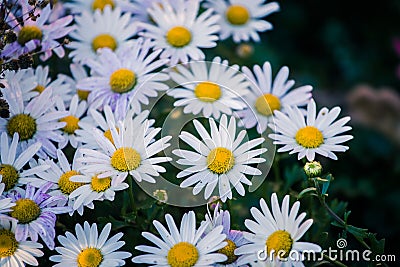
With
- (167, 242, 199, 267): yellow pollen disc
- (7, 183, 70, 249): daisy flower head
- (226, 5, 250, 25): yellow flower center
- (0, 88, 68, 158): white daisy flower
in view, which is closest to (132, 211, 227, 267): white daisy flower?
(167, 242, 199, 267): yellow pollen disc

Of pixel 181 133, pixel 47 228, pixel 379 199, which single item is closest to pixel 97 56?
pixel 181 133

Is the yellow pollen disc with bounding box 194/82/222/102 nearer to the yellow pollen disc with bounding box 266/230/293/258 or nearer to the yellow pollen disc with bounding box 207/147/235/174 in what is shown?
the yellow pollen disc with bounding box 207/147/235/174

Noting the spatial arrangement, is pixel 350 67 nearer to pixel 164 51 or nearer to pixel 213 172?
pixel 164 51

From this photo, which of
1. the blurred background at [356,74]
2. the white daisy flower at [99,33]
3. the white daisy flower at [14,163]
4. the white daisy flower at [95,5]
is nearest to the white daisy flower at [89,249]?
the white daisy flower at [14,163]

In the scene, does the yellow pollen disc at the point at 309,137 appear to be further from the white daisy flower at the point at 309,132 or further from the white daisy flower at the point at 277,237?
the white daisy flower at the point at 277,237

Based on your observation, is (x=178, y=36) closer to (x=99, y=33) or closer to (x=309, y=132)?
(x=99, y=33)
